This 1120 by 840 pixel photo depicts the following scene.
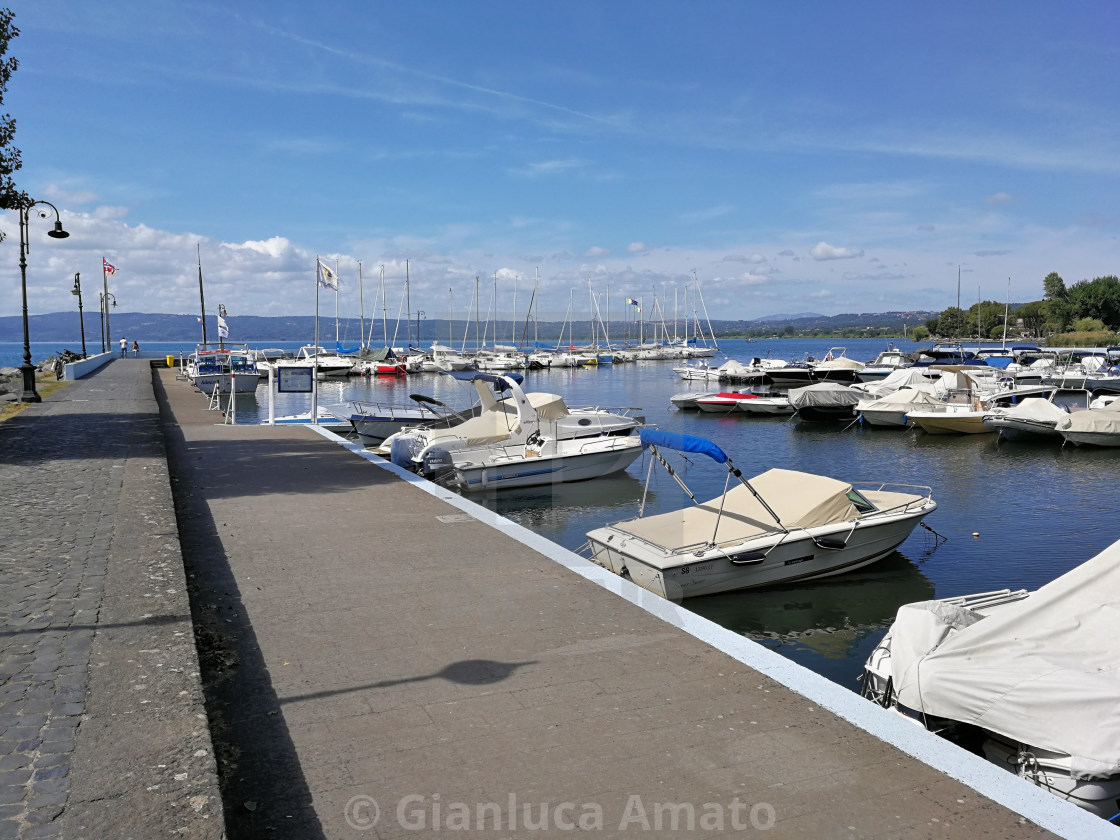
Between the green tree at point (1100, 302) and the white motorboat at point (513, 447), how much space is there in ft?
419

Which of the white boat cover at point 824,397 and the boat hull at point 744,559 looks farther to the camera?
the white boat cover at point 824,397

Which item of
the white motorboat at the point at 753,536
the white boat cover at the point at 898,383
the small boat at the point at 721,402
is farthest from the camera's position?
the small boat at the point at 721,402

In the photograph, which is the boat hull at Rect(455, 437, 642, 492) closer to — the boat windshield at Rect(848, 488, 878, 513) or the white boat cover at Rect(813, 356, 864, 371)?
the boat windshield at Rect(848, 488, 878, 513)

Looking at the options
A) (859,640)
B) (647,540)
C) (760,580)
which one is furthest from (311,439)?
(859,640)

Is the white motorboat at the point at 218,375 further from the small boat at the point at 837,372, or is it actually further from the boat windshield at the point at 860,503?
the small boat at the point at 837,372

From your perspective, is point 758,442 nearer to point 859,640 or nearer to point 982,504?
point 982,504

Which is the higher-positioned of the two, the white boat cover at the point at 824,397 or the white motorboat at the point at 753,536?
the white boat cover at the point at 824,397

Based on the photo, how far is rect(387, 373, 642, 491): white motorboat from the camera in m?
22.3

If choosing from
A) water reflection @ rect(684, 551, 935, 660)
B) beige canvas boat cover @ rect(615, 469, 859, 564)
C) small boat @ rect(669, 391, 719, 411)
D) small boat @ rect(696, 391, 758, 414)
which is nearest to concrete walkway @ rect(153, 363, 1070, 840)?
water reflection @ rect(684, 551, 935, 660)

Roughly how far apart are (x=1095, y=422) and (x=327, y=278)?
91.6ft

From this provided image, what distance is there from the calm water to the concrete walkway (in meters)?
5.30

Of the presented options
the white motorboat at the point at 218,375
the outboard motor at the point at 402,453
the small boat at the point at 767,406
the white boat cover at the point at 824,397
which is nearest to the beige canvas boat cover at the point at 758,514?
the outboard motor at the point at 402,453

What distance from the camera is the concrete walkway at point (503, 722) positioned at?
4.48m

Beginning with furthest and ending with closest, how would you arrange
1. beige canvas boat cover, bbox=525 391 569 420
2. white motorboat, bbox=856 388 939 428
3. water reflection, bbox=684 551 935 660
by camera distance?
white motorboat, bbox=856 388 939 428 < beige canvas boat cover, bbox=525 391 569 420 < water reflection, bbox=684 551 935 660
